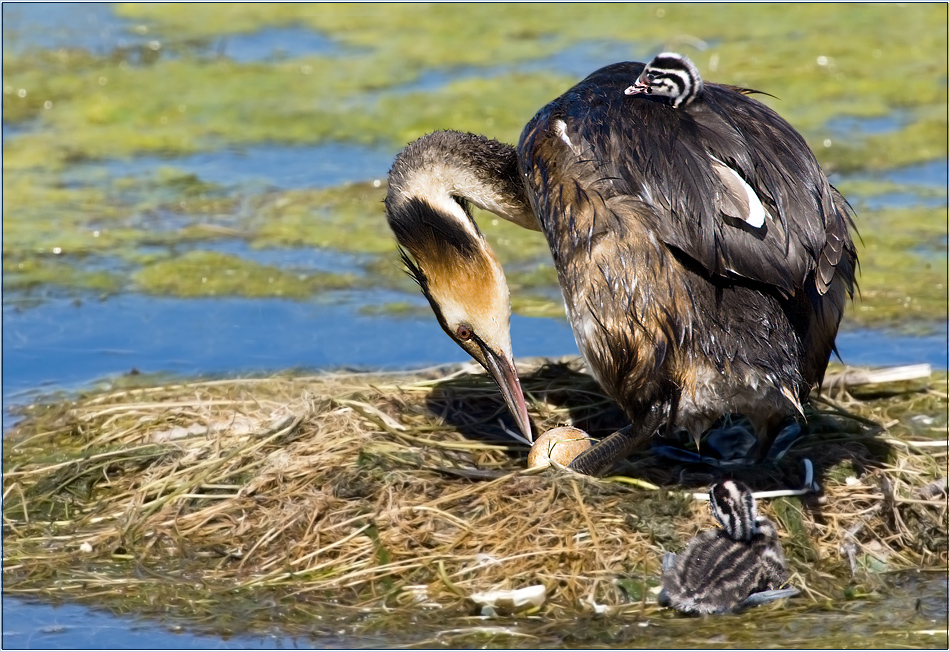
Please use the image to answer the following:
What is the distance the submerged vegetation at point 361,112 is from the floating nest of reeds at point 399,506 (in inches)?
80.1

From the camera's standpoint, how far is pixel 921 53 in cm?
1225

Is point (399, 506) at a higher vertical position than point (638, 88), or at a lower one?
lower

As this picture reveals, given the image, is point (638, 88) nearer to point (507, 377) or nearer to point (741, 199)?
point (741, 199)

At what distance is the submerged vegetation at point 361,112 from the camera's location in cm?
871

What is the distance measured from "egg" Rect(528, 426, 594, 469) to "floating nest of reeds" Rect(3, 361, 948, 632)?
10cm

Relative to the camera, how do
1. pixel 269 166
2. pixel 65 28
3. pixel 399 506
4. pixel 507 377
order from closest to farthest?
pixel 399 506 → pixel 507 377 → pixel 269 166 → pixel 65 28

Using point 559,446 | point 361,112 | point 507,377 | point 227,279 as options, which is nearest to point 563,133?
point 507,377

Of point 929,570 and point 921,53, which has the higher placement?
point 921,53

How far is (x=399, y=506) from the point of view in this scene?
529 centimetres

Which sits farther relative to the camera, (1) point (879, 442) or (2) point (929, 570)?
(1) point (879, 442)

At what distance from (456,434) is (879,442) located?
6.07ft

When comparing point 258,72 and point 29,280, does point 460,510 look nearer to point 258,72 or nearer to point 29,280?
point 29,280

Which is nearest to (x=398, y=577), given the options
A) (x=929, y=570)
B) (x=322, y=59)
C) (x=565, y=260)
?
(x=565, y=260)

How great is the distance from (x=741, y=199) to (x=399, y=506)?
1.78 m
